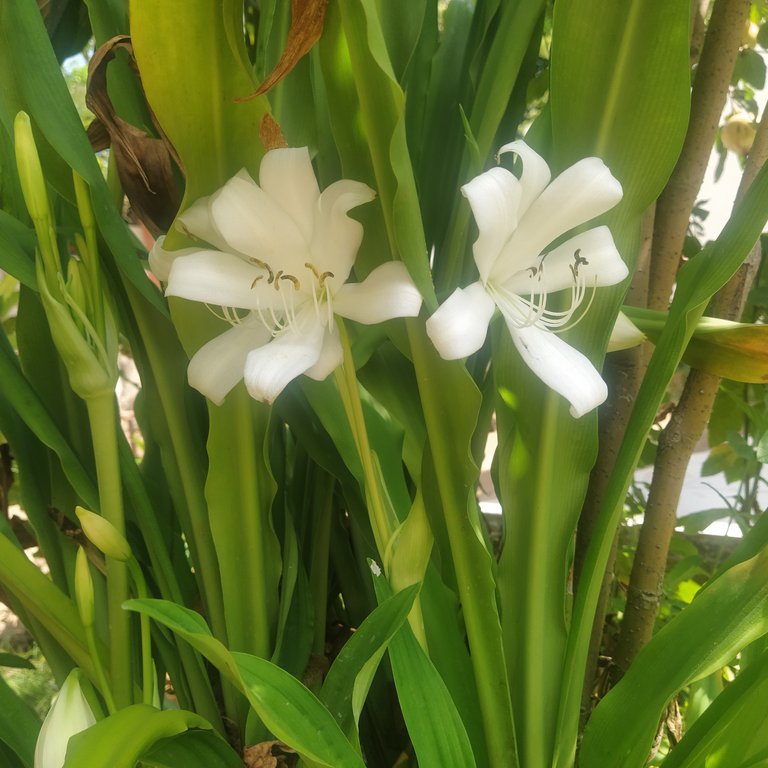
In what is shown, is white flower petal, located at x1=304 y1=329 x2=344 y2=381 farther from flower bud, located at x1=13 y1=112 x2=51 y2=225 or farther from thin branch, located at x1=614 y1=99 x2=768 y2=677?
thin branch, located at x1=614 y1=99 x2=768 y2=677

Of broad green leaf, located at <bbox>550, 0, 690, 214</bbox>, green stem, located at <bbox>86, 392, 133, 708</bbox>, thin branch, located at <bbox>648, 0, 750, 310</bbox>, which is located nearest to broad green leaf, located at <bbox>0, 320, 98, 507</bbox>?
green stem, located at <bbox>86, 392, 133, 708</bbox>

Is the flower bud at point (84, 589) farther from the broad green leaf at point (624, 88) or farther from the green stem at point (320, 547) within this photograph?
the broad green leaf at point (624, 88)

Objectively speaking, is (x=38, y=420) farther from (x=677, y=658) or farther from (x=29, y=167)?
(x=677, y=658)

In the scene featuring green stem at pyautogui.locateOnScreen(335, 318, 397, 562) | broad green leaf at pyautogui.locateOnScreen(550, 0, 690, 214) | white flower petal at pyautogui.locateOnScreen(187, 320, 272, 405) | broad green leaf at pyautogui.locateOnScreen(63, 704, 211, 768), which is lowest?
broad green leaf at pyautogui.locateOnScreen(63, 704, 211, 768)

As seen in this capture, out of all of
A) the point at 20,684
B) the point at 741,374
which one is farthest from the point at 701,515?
the point at 20,684

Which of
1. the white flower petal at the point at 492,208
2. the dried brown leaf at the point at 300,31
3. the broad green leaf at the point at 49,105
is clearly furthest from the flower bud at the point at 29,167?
the white flower petal at the point at 492,208

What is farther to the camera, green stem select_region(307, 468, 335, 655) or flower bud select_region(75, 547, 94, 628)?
green stem select_region(307, 468, 335, 655)
